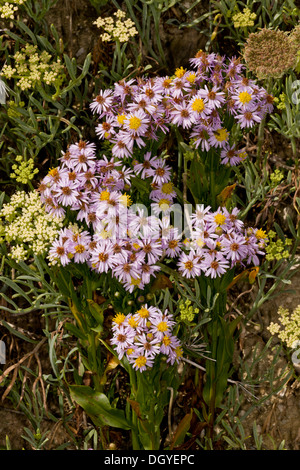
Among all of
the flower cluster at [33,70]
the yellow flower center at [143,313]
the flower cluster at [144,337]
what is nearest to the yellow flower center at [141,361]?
the flower cluster at [144,337]

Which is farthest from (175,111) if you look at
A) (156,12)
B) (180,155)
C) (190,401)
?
(190,401)

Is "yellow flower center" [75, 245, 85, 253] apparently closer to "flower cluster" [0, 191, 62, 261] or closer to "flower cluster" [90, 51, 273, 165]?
"flower cluster" [0, 191, 62, 261]

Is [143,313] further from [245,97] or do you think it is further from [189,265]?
[245,97]

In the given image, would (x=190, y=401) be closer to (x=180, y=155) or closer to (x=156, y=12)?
(x=180, y=155)

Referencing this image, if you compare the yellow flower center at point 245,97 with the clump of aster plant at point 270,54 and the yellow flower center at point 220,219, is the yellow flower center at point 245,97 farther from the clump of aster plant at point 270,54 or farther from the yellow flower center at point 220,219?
the yellow flower center at point 220,219

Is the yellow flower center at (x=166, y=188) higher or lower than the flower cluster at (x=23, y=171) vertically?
lower
